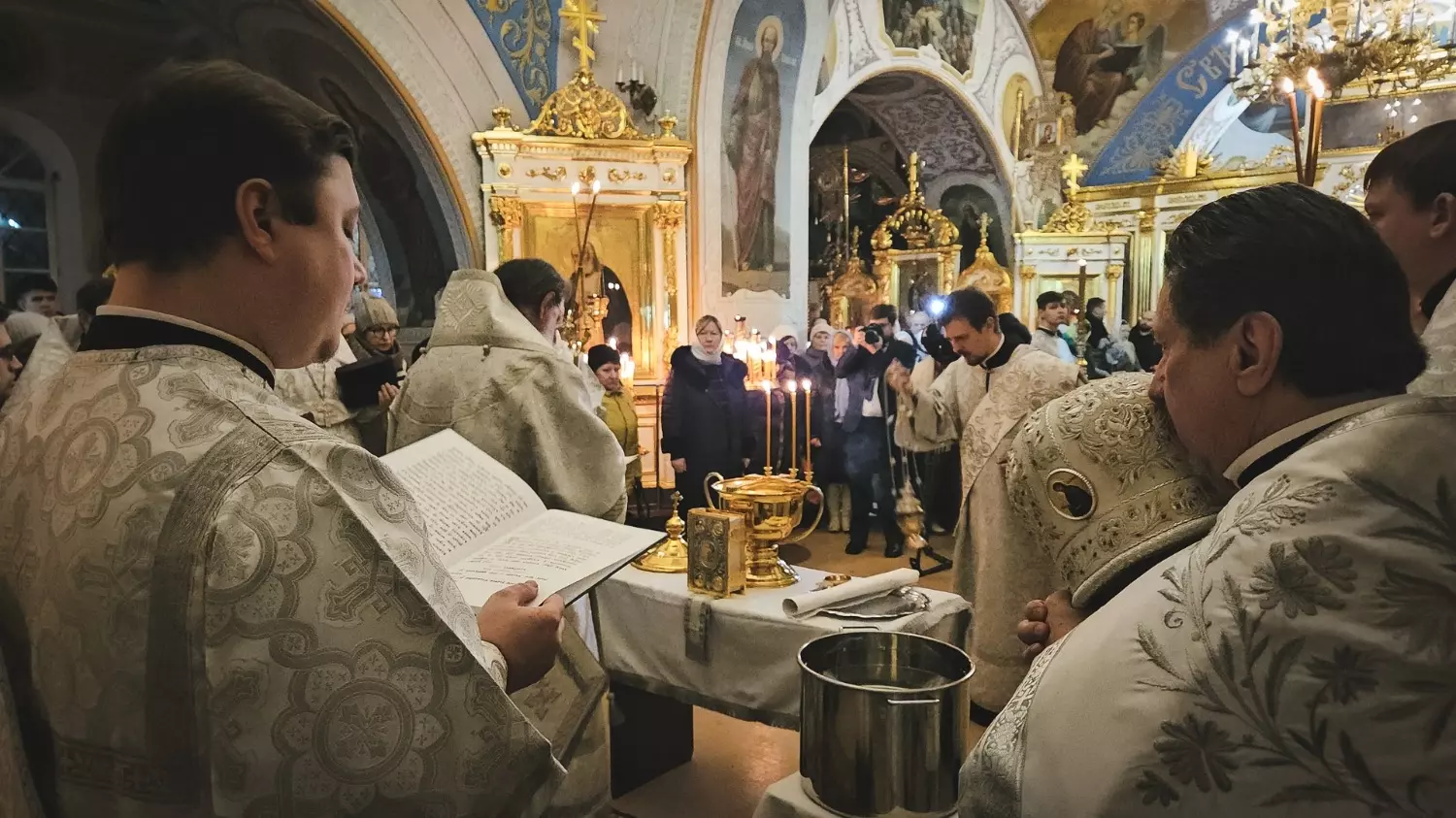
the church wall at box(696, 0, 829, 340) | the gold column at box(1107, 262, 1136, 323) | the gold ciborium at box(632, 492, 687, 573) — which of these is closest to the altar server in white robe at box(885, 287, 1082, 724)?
the gold ciborium at box(632, 492, 687, 573)

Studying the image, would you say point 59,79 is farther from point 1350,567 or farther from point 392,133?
point 1350,567

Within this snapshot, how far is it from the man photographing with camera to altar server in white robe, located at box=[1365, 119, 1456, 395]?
468 cm

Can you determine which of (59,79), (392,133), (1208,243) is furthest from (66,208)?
(1208,243)

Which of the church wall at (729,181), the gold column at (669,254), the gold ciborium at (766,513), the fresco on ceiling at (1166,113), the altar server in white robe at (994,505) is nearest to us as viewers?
the gold ciborium at (766,513)

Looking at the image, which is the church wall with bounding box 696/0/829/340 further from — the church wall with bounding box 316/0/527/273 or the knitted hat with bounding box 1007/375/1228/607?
the knitted hat with bounding box 1007/375/1228/607

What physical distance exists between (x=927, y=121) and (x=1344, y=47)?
6119 millimetres

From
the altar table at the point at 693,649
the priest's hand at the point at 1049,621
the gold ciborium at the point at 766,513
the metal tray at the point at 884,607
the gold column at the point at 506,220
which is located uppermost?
the gold column at the point at 506,220

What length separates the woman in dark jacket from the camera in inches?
237

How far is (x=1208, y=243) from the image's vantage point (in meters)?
1.01

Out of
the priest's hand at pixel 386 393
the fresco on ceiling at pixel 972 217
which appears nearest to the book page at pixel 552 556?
the priest's hand at pixel 386 393

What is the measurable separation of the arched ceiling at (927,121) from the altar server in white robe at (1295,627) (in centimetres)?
1256

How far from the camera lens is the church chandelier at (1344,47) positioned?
28.8ft

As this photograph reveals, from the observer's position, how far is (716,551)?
267 centimetres

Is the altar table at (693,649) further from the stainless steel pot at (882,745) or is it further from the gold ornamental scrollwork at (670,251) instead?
the gold ornamental scrollwork at (670,251)
